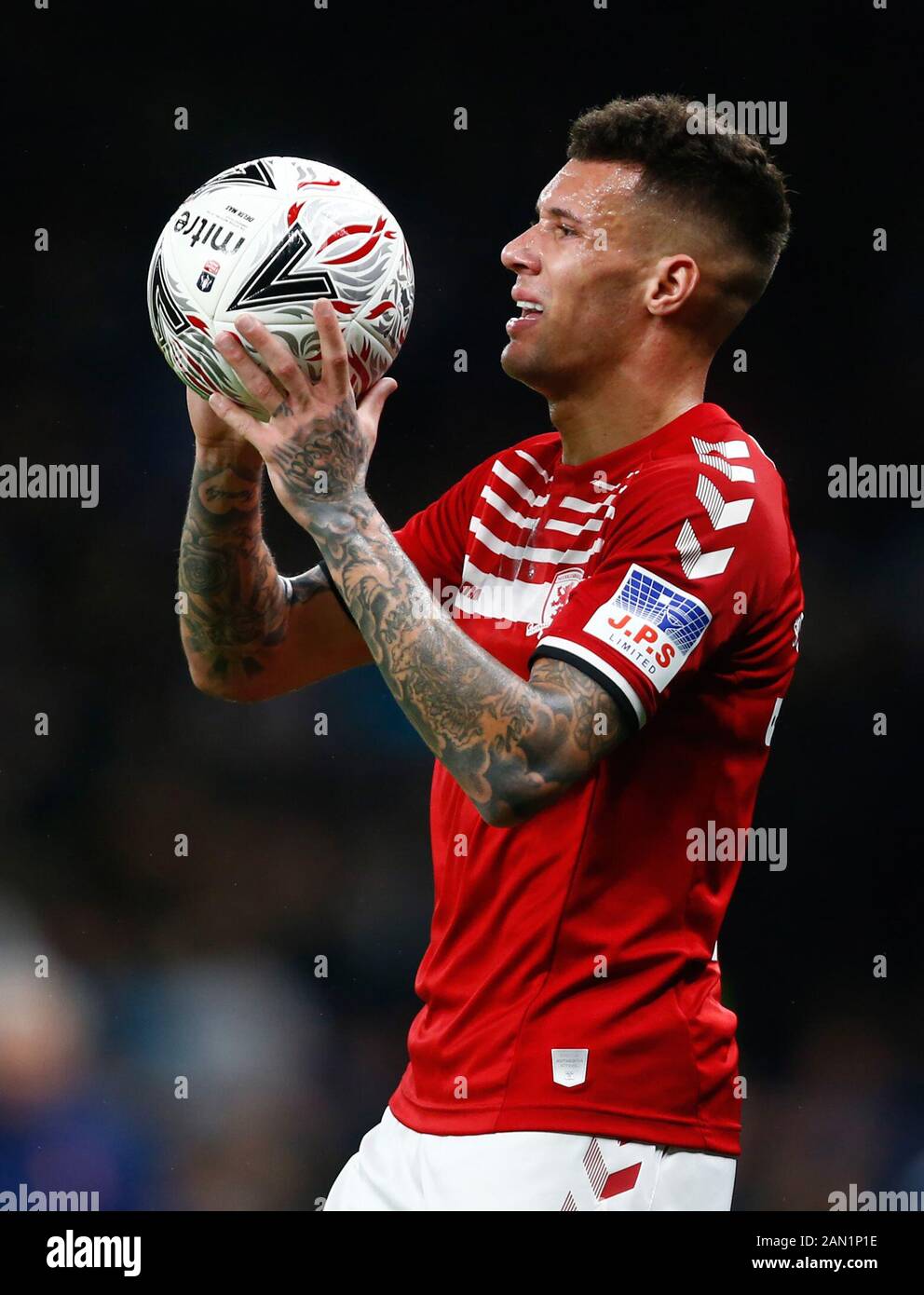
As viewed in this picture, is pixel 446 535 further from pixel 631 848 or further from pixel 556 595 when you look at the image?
pixel 631 848

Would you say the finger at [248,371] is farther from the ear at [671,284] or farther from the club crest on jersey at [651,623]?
the ear at [671,284]

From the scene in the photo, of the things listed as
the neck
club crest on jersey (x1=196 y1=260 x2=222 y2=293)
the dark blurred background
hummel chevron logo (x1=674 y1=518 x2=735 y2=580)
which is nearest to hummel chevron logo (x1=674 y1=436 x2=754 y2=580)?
hummel chevron logo (x1=674 y1=518 x2=735 y2=580)

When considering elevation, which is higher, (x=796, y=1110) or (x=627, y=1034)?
(x=627, y=1034)

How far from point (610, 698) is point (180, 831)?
122 inches

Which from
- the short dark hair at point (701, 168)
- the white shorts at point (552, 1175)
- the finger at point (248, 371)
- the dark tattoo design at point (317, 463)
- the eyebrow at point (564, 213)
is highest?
the short dark hair at point (701, 168)

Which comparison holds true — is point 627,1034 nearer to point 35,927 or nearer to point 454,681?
point 454,681

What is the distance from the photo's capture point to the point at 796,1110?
16.4 feet

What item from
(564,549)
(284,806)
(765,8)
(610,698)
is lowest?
(284,806)

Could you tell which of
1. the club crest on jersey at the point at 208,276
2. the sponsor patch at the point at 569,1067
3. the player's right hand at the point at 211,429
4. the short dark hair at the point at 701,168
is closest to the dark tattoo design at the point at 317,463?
the club crest on jersey at the point at 208,276

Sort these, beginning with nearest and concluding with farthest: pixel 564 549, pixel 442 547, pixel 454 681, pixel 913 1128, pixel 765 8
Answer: pixel 454 681 → pixel 564 549 → pixel 442 547 → pixel 913 1128 → pixel 765 8

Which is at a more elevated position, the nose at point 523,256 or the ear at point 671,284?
the nose at point 523,256

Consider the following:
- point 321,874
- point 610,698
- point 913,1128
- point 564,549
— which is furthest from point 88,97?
point 913,1128

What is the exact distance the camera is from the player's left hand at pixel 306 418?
239 cm

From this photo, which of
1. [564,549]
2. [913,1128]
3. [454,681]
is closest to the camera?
[454,681]
